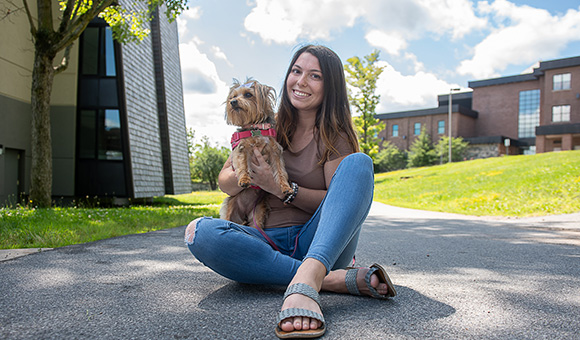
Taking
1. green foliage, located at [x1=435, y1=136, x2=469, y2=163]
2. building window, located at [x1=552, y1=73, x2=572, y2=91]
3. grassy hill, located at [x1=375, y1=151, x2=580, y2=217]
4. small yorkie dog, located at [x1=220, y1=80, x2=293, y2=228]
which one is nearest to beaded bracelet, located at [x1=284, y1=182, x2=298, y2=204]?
small yorkie dog, located at [x1=220, y1=80, x2=293, y2=228]

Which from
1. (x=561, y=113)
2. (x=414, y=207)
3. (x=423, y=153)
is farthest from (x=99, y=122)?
(x=561, y=113)

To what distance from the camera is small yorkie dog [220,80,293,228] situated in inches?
101

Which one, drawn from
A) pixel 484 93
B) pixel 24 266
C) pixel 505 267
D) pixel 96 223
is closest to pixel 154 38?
pixel 96 223

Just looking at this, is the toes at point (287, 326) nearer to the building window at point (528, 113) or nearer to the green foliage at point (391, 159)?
the green foliage at point (391, 159)

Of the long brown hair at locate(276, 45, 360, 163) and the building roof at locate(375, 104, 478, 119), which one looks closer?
the long brown hair at locate(276, 45, 360, 163)

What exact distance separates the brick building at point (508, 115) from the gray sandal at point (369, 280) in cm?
3223

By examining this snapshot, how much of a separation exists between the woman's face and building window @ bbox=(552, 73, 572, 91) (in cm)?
3539

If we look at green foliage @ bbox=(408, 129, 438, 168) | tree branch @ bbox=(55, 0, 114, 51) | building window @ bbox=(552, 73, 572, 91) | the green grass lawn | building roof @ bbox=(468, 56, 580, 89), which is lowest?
the green grass lawn

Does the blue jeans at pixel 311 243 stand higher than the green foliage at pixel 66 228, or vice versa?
the blue jeans at pixel 311 243

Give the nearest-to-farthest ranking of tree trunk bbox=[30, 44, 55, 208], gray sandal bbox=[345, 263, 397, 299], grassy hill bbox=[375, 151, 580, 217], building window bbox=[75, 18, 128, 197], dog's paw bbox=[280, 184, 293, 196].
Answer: gray sandal bbox=[345, 263, 397, 299]
dog's paw bbox=[280, 184, 293, 196]
tree trunk bbox=[30, 44, 55, 208]
grassy hill bbox=[375, 151, 580, 217]
building window bbox=[75, 18, 128, 197]

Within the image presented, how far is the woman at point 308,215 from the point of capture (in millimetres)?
1841

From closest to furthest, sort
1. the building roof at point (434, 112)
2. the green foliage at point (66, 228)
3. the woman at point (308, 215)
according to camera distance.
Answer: the woman at point (308, 215)
the green foliage at point (66, 228)
the building roof at point (434, 112)

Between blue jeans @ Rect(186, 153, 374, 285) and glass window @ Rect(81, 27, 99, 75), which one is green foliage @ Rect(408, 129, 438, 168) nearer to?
glass window @ Rect(81, 27, 99, 75)

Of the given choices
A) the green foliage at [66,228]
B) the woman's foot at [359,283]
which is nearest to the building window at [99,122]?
the green foliage at [66,228]
